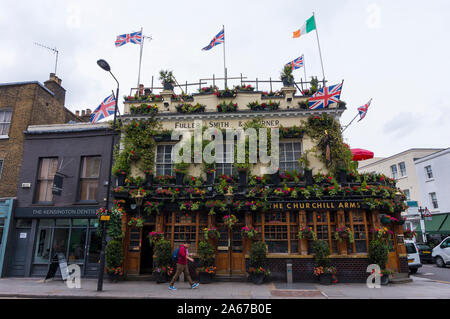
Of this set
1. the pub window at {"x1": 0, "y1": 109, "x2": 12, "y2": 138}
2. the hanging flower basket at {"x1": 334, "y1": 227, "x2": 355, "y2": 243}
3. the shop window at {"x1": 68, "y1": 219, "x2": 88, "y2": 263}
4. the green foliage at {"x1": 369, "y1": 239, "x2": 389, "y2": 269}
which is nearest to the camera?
the green foliage at {"x1": 369, "y1": 239, "x2": 389, "y2": 269}

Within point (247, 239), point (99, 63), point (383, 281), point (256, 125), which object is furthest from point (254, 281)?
point (99, 63)

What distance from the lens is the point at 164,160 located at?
1524 centimetres

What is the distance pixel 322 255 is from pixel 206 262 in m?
5.14

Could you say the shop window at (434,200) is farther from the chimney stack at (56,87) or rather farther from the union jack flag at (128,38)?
the chimney stack at (56,87)

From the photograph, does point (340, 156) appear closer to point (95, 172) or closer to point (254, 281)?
point (254, 281)

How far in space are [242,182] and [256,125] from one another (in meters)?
3.23

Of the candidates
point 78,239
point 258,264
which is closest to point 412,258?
point 258,264

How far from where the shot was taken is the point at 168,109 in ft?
51.6

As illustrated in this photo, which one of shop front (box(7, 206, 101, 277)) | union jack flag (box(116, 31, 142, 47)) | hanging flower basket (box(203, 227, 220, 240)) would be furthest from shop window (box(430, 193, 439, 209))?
shop front (box(7, 206, 101, 277))

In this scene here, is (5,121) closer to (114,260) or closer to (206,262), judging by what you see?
(114,260)

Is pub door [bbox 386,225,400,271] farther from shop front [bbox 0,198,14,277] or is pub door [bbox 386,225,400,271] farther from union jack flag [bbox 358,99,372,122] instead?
shop front [bbox 0,198,14,277]

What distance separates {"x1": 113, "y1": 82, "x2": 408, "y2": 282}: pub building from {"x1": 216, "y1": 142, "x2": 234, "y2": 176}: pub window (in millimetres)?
54

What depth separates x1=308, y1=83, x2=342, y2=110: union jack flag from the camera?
13539 mm
